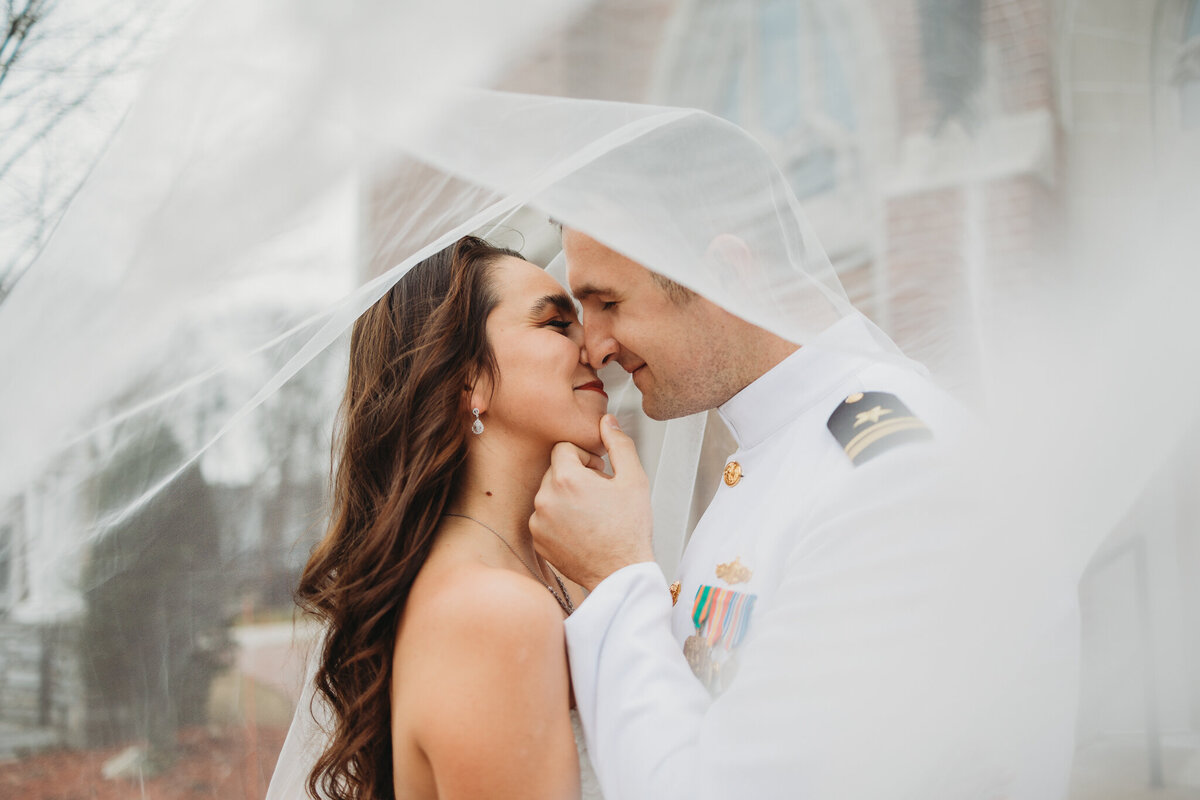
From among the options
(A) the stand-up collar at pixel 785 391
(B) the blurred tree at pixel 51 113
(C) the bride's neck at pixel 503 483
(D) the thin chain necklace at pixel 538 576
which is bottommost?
(D) the thin chain necklace at pixel 538 576

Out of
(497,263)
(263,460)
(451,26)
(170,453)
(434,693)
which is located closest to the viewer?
(451,26)

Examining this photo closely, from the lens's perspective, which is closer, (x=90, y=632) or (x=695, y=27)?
(x=695, y=27)

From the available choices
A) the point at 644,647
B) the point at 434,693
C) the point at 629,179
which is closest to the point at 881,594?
the point at 644,647

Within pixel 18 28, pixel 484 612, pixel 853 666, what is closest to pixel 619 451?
pixel 484 612

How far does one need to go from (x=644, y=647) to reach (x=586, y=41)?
0.99 metres

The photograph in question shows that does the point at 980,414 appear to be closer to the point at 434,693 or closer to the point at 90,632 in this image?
the point at 434,693

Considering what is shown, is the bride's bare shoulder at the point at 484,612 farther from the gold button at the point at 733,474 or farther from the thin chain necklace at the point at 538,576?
the gold button at the point at 733,474

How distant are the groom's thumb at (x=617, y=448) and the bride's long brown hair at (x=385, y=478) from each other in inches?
11.9

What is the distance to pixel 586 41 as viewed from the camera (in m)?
1.24

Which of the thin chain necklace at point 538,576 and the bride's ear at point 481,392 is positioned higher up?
the bride's ear at point 481,392

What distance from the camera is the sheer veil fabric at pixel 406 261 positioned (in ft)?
3.77

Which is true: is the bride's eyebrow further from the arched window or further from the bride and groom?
the arched window

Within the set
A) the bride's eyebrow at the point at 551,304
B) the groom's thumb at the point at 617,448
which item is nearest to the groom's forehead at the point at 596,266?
the bride's eyebrow at the point at 551,304

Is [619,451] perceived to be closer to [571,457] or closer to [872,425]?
[571,457]
